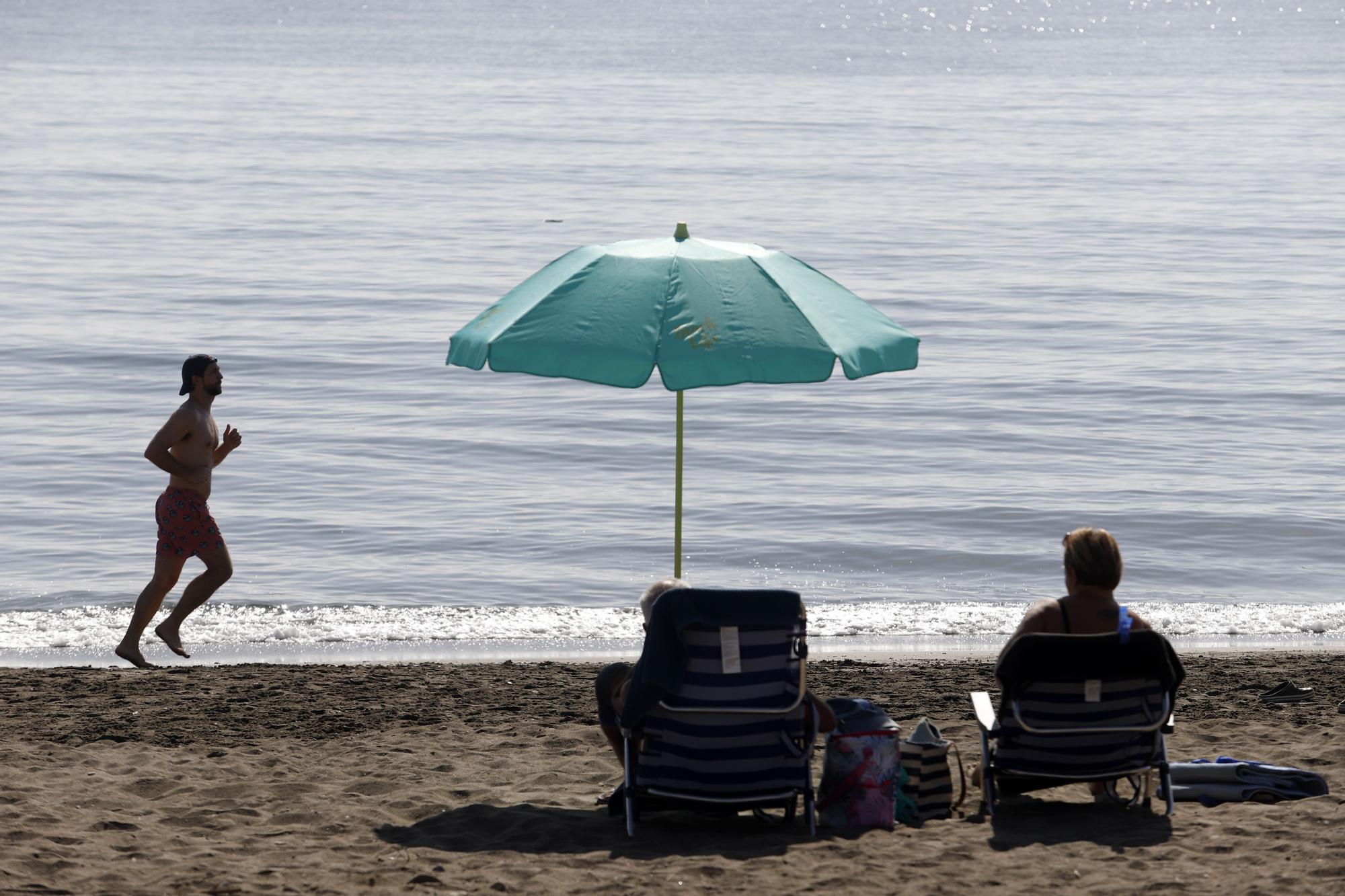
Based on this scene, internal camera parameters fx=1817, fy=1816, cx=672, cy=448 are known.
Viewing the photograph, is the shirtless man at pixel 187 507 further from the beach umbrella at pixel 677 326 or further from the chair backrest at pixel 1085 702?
the chair backrest at pixel 1085 702

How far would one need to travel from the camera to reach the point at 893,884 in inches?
223

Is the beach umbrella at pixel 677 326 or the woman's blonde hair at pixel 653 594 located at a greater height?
the beach umbrella at pixel 677 326

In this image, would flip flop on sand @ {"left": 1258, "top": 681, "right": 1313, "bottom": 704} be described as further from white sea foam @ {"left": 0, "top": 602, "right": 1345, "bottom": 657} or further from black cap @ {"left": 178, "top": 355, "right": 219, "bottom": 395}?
black cap @ {"left": 178, "top": 355, "right": 219, "bottom": 395}

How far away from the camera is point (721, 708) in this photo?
6.08 metres

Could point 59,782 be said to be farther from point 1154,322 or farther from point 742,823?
point 1154,322

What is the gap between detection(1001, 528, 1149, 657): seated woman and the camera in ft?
20.2

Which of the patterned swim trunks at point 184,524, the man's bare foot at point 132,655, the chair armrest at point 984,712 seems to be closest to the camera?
the chair armrest at point 984,712

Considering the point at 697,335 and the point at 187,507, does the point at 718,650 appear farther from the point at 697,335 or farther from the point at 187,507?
the point at 187,507

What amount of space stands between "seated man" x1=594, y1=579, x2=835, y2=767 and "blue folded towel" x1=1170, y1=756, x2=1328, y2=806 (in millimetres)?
1362

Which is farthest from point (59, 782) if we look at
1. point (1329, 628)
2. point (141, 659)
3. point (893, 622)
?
point (1329, 628)

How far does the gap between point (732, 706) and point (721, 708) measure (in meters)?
0.04

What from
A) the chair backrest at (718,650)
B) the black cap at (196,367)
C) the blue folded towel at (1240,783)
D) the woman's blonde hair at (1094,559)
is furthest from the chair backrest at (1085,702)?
the black cap at (196,367)

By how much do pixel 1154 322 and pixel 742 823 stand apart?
2106 centimetres

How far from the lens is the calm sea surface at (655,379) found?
12703mm
